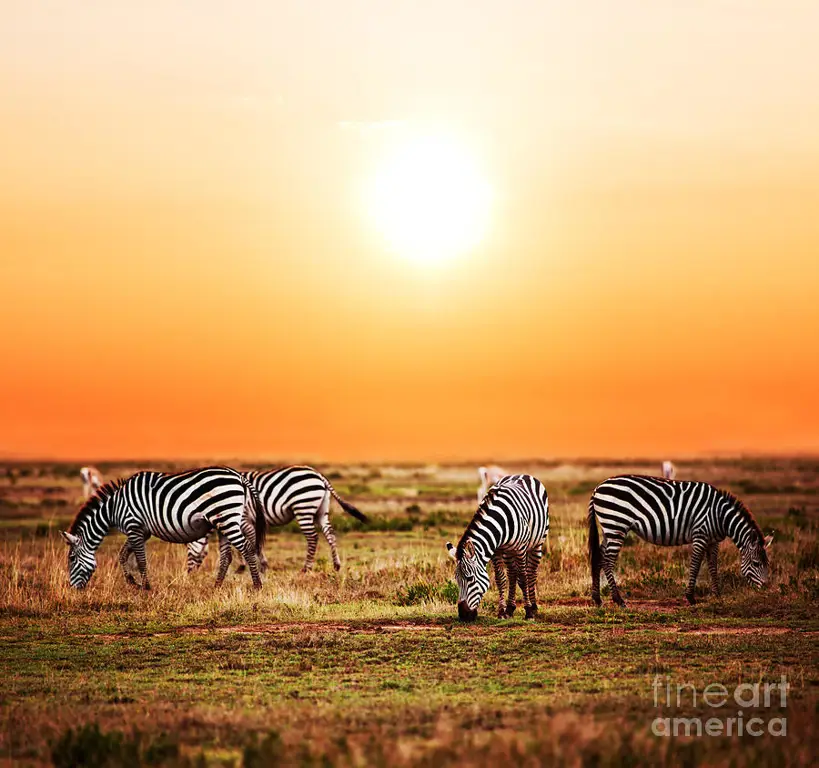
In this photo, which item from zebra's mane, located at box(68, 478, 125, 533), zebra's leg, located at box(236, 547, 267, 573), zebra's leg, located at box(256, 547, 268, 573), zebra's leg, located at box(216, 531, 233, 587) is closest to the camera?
zebra's leg, located at box(216, 531, 233, 587)

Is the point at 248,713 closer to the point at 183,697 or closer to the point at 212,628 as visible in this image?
the point at 183,697

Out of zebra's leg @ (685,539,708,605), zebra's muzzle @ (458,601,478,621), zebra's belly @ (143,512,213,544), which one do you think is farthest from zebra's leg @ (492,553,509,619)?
zebra's belly @ (143,512,213,544)

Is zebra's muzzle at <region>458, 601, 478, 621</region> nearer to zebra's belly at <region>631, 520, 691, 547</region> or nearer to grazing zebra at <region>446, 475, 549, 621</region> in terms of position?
grazing zebra at <region>446, 475, 549, 621</region>

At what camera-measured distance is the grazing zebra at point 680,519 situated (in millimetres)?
19328

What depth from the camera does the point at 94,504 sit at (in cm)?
2144

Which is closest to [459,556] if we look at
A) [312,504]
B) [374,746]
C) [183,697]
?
[183,697]

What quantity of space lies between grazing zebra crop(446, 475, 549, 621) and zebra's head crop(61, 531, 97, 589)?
839 cm

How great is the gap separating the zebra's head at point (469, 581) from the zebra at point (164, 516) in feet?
18.2

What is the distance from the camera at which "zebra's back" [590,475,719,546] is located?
19.4 meters

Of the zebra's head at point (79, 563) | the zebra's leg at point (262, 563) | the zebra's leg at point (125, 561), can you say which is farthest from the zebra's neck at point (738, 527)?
the zebra's head at point (79, 563)

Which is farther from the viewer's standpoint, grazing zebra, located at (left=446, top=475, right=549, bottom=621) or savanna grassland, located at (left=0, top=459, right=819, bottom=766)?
grazing zebra, located at (left=446, top=475, right=549, bottom=621)

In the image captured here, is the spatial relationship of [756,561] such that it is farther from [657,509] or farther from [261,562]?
[261,562]

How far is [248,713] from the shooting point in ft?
34.0

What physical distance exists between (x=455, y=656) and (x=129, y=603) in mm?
7690
